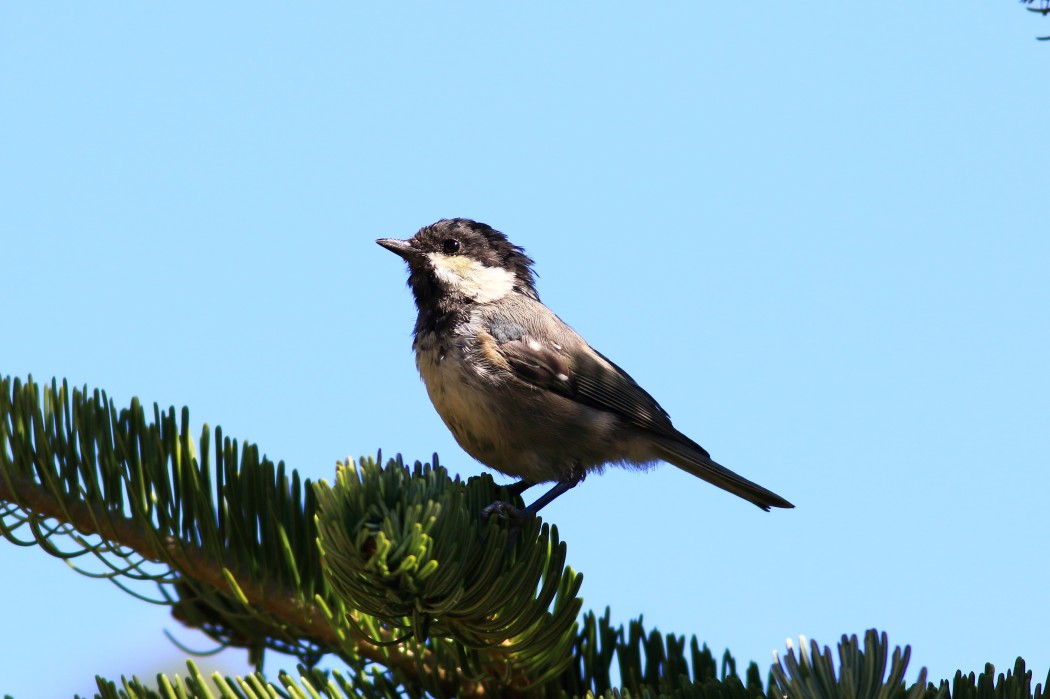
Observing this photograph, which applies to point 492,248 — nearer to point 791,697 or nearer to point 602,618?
point 602,618

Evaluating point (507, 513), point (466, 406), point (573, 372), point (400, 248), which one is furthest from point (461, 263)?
point (507, 513)

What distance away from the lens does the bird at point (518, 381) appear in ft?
14.9

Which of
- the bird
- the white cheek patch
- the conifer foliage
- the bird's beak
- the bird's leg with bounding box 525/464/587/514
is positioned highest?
the bird's beak

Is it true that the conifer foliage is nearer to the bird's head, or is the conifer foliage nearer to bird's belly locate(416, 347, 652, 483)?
bird's belly locate(416, 347, 652, 483)

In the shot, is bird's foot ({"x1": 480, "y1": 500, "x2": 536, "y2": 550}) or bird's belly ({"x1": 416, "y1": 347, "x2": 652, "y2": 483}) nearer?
bird's foot ({"x1": 480, "y1": 500, "x2": 536, "y2": 550})

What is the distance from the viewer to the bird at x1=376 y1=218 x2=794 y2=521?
4.53m

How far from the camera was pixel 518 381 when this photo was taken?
15.3 ft

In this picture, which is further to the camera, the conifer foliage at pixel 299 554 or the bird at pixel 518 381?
the bird at pixel 518 381

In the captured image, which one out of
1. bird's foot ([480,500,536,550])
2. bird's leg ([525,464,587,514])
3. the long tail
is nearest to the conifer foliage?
bird's foot ([480,500,536,550])

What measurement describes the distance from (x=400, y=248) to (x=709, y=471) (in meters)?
1.99

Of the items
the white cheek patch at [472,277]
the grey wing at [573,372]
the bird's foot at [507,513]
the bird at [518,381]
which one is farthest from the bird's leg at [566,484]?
the bird's foot at [507,513]

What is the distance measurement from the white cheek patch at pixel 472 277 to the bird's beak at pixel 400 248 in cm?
9

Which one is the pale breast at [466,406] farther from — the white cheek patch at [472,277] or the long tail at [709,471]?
the long tail at [709,471]

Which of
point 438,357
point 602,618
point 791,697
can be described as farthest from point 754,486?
point 791,697
